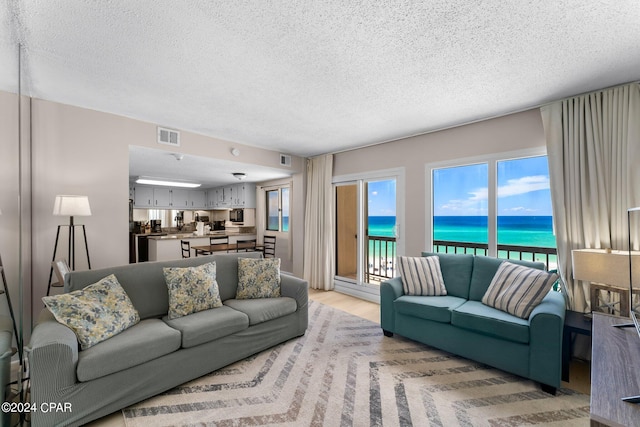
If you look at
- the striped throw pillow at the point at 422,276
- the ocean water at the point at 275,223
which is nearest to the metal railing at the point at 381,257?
the striped throw pillow at the point at 422,276

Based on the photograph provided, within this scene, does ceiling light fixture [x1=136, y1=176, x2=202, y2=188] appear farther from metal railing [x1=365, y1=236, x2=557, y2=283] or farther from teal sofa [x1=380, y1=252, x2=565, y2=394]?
teal sofa [x1=380, y1=252, x2=565, y2=394]

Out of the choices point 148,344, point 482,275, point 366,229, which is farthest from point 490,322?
point 148,344

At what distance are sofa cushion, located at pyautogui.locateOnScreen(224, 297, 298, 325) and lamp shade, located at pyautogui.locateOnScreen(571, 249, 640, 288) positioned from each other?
2.60 meters

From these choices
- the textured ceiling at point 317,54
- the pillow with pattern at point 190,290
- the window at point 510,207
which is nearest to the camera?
the textured ceiling at point 317,54

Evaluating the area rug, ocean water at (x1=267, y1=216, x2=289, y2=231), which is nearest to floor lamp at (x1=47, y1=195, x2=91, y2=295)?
the area rug

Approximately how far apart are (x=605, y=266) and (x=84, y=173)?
494cm

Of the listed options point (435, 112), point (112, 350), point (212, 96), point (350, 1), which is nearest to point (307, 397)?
point (112, 350)

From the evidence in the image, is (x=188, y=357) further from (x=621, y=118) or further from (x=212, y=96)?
(x=621, y=118)

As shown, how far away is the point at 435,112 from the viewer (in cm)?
314

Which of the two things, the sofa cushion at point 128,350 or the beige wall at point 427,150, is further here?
the beige wall at point 427,150

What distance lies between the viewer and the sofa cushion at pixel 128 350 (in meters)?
1.77

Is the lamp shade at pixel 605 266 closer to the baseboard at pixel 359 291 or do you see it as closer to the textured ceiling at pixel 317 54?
the textured ceiling at pixel 317 54

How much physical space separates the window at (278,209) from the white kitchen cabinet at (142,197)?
340 cm

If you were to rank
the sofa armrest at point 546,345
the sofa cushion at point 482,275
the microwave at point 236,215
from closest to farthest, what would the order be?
1. the sofa armrest at point 546,345
2. the sofa cushion at point 482,275
3. the microwave at point 236,215
